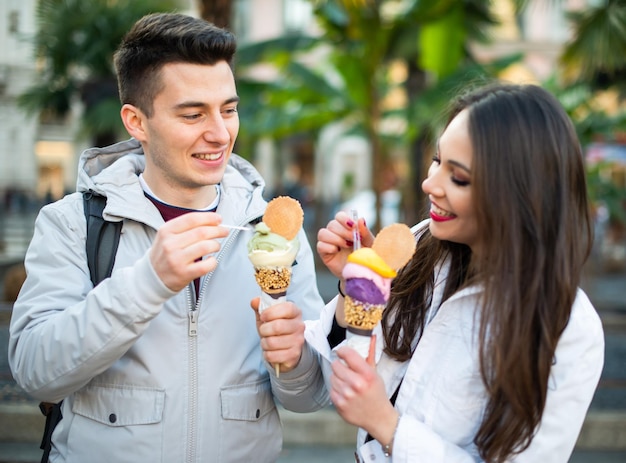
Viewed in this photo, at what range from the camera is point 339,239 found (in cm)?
178

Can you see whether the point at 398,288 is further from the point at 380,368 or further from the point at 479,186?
the point at 479,186

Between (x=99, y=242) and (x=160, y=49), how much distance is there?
1.91 ft

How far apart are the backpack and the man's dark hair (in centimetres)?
32

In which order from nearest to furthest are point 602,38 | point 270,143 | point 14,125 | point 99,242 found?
point 99,242 → point 602,38 → point 14,125 → point 270,143

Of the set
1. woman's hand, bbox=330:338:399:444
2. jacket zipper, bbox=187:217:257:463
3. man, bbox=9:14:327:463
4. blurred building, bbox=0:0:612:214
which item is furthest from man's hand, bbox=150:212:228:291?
blurred building, bbox=0:0:612:214

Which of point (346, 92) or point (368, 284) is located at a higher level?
point (346, 92)

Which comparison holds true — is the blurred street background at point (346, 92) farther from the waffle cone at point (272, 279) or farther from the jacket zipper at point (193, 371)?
the waffle cone at point (272, 279)

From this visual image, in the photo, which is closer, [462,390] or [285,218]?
[462,390]

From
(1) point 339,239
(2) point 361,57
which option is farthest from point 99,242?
(2) point 361,57

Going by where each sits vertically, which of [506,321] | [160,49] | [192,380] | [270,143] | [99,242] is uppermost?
[160,49]

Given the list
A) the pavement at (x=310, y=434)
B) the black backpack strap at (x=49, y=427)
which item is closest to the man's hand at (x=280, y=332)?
the black backpack strap at (x=49, y=427)

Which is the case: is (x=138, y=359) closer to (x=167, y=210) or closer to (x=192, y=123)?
(x=167, y=210)

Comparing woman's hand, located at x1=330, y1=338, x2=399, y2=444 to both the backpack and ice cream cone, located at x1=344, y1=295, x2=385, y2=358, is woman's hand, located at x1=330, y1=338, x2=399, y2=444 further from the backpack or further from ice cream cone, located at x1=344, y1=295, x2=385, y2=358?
the backpack

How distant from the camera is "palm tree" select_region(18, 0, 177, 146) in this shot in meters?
8.42
